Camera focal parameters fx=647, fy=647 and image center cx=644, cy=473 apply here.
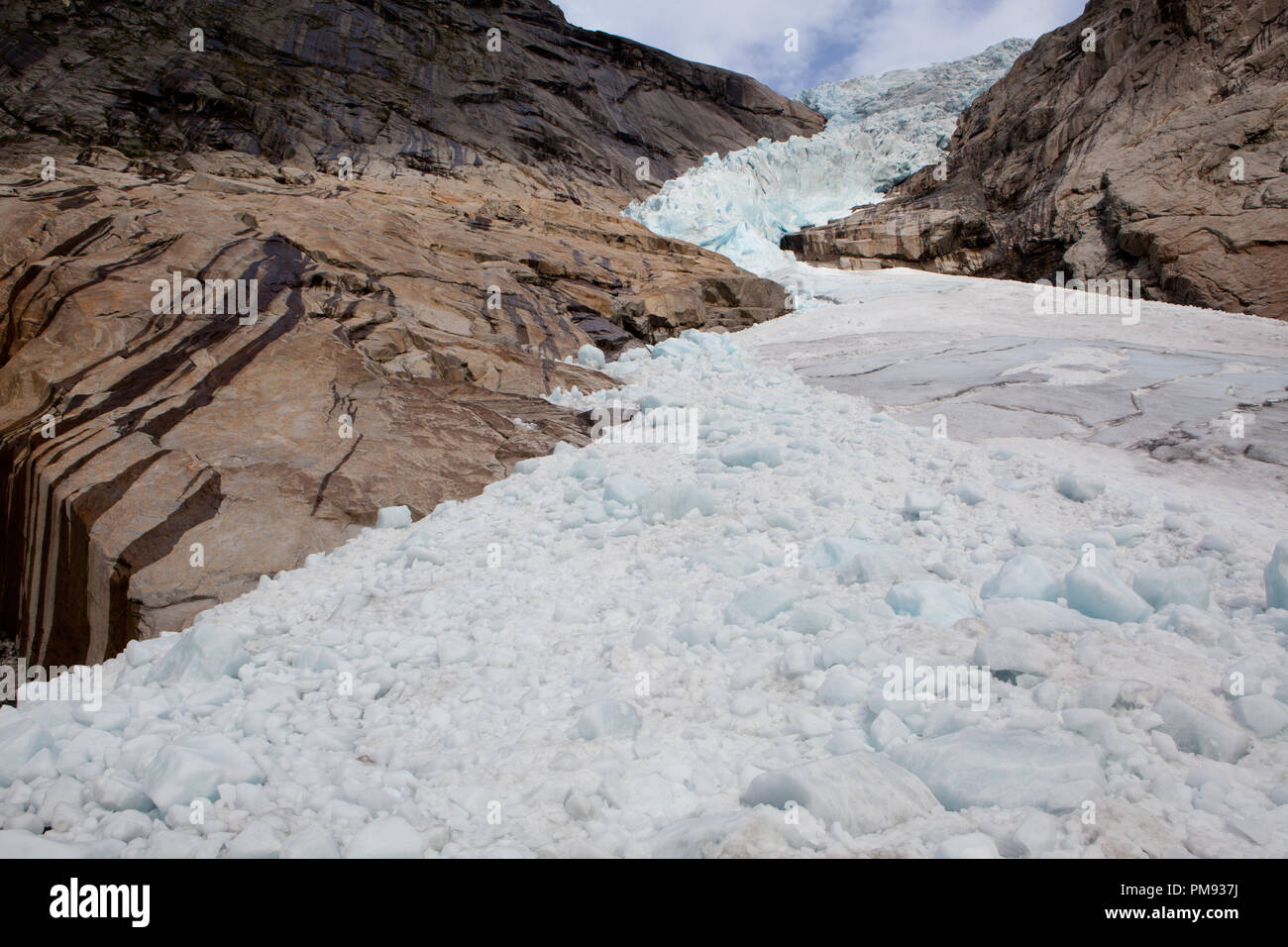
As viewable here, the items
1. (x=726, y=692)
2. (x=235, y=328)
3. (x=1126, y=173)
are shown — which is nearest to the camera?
(x=726, y=692)

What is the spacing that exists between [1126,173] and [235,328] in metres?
18.4

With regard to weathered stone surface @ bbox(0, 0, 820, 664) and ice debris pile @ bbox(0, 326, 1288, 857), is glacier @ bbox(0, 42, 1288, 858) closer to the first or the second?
ice debris pile @ bbox(0, 326, 1288, 857)

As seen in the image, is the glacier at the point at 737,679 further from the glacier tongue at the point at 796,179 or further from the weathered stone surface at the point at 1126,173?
the glacier tongue at the point at 796,179

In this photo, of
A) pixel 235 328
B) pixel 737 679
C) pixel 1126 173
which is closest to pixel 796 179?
pixel 1126 173

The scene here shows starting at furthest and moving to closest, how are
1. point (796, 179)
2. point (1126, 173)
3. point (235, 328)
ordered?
point (796, 179) → point (1126, 173) → point (235, 328)

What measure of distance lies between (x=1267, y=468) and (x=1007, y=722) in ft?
10.2

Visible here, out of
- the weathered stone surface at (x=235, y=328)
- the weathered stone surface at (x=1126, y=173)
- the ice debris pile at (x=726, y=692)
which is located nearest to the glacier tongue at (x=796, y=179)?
the weathered stone surface at (x=1126, y=173)

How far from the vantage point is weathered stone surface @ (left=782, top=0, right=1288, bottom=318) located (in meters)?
12.9

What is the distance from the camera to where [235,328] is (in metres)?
5.19

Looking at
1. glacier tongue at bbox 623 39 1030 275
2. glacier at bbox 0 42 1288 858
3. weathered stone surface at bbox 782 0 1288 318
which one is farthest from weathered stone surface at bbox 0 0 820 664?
weathered stone surface at bbox 782 0 1288 318

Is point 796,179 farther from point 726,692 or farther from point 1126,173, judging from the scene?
point 726,692

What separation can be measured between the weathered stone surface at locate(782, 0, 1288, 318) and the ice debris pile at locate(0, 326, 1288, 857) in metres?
13.6
